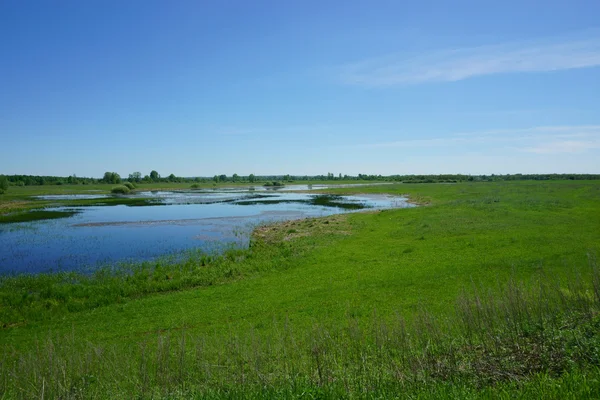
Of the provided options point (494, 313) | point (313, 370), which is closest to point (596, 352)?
point (494, 313)

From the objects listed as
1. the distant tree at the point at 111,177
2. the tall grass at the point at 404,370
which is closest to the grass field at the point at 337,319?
the tall grass at the point at 404,370

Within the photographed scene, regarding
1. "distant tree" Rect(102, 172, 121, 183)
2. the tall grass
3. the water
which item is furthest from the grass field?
"distant tree" Rect(102, 172, 121, 183)

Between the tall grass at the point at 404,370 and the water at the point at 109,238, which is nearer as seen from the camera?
the tall grass at the point at 404,370

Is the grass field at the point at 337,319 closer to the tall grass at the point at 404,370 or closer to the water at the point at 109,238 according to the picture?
the tall grass at the point at 404,370

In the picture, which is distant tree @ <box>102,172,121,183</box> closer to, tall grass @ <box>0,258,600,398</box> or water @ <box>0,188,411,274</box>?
water @ <box>0,188,411,274</box>

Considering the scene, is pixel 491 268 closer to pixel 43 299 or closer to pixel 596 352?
pixel 596 352

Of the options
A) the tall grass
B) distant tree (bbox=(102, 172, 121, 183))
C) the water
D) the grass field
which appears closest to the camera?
the tall grass

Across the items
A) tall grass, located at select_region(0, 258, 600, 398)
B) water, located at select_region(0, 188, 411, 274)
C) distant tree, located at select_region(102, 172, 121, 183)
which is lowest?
water, located at select_region(0, 188, 411, 274)

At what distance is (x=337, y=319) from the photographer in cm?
1136

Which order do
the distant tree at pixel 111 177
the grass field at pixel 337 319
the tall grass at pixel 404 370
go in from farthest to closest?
the distant tree at pixel 111 177 → the grass field at pixel 337 319 → the tall grass at pixel 404 370

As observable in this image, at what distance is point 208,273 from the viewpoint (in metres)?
19.0

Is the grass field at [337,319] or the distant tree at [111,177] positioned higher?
the distant tree at [111,177]

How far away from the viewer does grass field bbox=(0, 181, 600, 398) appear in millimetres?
6301

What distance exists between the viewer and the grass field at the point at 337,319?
248 inches
